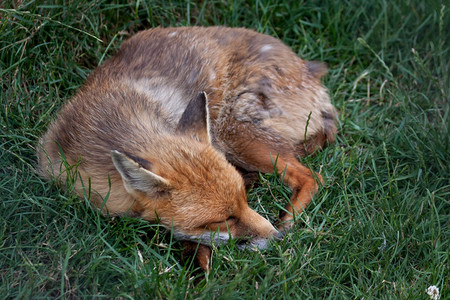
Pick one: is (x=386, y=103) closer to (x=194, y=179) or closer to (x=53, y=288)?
(x=194, y=179)

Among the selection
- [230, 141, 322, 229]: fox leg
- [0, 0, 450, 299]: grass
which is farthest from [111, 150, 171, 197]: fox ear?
[230, 141, 322, 229]: fox leg

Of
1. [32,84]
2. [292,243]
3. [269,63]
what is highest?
[269,63]

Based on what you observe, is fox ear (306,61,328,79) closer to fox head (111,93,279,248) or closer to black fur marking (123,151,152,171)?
fox head (111,93,279,248)

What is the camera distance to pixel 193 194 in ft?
11.7

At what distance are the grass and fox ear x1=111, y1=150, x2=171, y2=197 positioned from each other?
0.36 m

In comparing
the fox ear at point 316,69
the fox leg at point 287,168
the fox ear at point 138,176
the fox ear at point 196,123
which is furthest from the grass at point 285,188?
the fox ear at point 196,123

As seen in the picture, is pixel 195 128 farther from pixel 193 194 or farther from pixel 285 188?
pixel 285 188

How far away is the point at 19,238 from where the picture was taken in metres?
3.64

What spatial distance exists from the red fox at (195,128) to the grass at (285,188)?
0.58 feet

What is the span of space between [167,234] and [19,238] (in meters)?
1.06

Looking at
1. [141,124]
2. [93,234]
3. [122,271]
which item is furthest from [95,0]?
[122,271]

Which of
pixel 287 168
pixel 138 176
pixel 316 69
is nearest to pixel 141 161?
pixel 138 176

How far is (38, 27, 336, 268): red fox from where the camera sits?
362 centimetres

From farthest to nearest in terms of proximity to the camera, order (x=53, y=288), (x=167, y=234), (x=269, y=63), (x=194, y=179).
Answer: (x=269, y=63) → (x=167, y=234) → (x=194, y=179) → (x=53, y=288)
